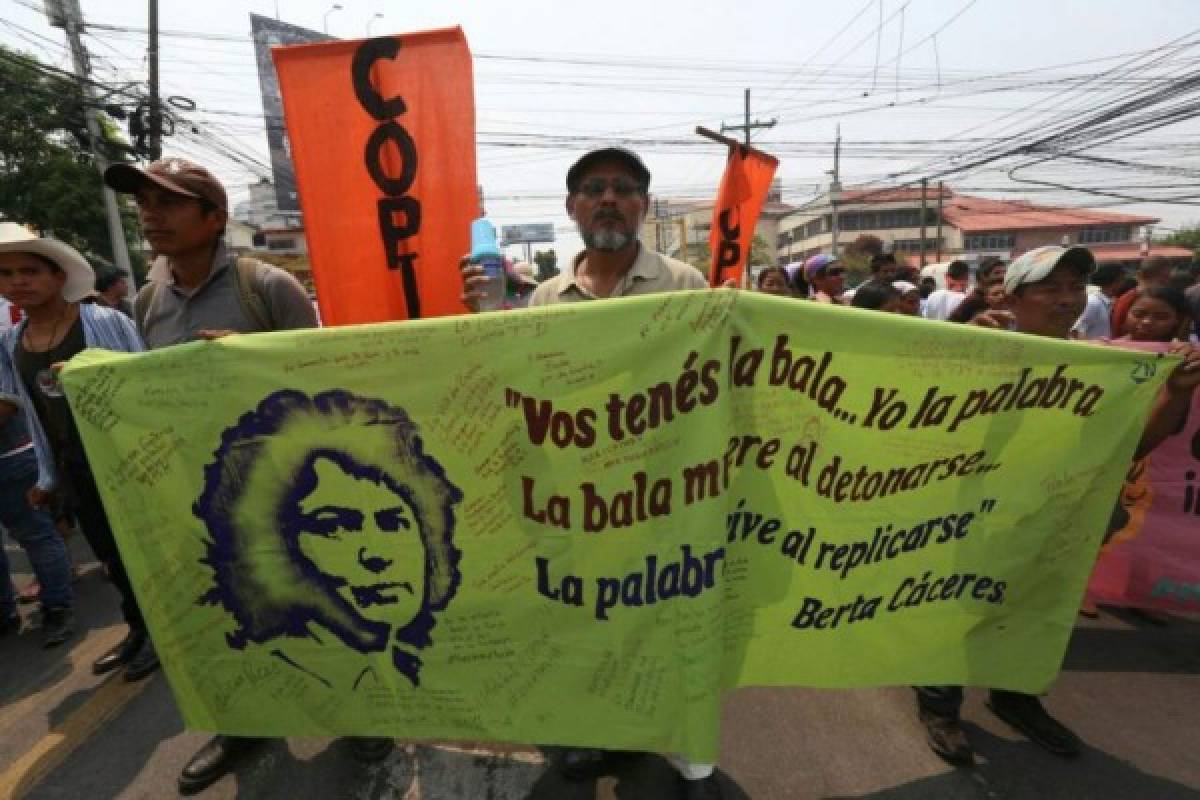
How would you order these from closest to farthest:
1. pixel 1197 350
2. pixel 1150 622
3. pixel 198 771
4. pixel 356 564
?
1. pixel 356 564
2. pixel 1197 350
3. pixel 198 771
4. pixel 1150 622

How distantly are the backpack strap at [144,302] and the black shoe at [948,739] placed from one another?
3318 millimetres

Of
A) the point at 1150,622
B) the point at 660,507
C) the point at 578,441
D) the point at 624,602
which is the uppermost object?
the point at 578,441

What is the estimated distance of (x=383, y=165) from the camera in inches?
98.3

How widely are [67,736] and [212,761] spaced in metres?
0.85

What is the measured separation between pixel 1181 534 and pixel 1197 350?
975 millimetres

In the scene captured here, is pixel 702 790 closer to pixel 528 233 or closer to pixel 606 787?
pixel 606 787

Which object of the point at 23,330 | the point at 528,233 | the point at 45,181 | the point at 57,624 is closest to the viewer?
the point at 23,330

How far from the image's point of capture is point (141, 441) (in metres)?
1.78

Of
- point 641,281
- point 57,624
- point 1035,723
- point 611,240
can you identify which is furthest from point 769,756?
point 57,624

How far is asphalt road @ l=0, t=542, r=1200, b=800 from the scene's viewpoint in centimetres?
214

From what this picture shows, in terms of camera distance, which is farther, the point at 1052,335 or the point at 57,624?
the point at 57,624

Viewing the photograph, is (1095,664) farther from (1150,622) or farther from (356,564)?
(356,564)

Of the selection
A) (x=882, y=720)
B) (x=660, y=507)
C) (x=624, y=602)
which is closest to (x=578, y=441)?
(x=660, y=507)

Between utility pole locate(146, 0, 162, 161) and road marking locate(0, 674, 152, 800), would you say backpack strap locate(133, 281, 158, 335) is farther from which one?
utility pole locate(146, 0, 162, 161)
